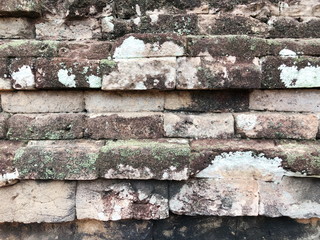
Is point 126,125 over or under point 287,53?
under

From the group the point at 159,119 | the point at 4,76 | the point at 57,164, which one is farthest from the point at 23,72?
the point at 159,119

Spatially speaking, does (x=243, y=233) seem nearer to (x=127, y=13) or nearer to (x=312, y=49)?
(x=312, y=49)

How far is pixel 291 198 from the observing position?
207 cm

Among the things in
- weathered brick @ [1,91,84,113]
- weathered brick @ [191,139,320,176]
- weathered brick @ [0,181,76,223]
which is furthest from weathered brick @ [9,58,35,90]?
weathered brick @ [191,139,320,176]

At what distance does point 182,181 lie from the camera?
2074 millimetres

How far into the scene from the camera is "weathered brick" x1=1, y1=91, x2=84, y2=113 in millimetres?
2195

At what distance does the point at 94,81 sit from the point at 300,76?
5.05 feet

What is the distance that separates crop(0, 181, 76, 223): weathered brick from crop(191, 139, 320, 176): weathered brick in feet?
3.34

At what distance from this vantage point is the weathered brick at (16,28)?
222 cm

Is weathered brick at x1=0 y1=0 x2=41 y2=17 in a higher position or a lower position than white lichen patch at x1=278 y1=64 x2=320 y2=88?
higher

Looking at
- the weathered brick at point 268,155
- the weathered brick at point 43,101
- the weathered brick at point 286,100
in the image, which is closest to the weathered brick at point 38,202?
the weathered brick at point 43,101

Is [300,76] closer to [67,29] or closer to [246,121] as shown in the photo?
[246,121]

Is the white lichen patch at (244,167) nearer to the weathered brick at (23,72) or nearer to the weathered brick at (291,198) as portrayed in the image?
the weathered brick at (291,198)

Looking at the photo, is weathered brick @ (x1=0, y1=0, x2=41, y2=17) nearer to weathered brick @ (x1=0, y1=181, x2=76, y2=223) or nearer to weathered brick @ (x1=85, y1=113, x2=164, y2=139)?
weathered brick @ (x1=85, y1=113, x2=164, y2=139)
